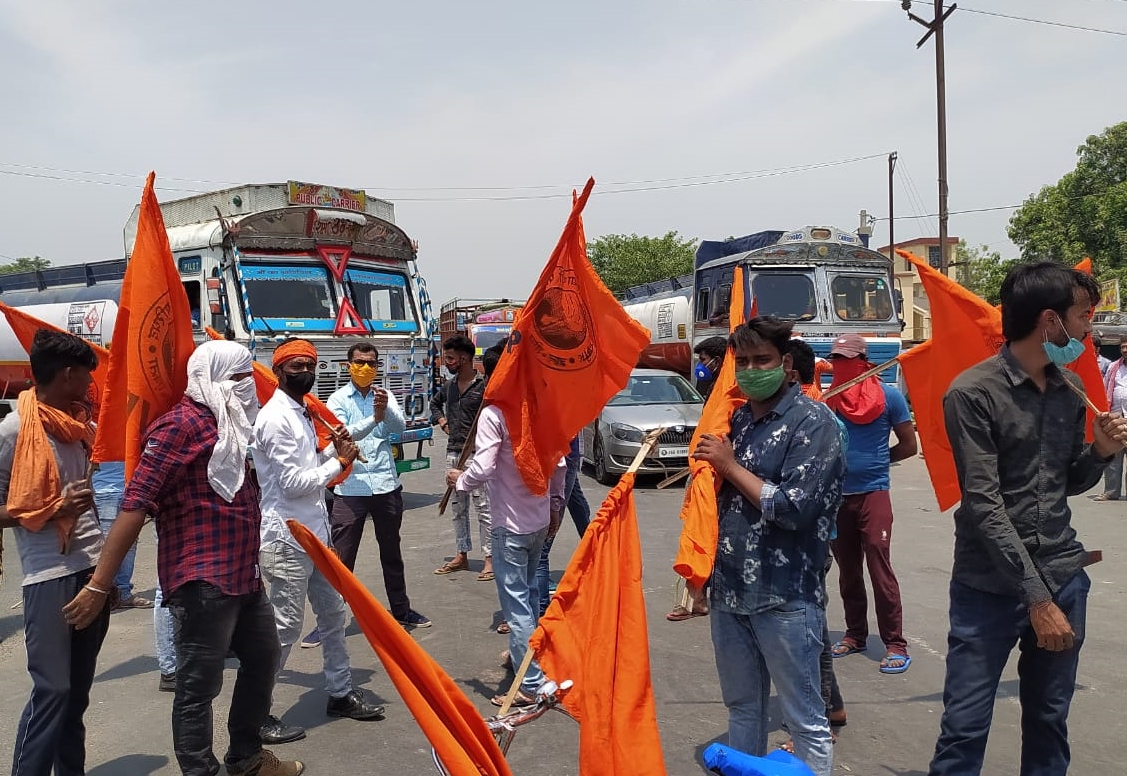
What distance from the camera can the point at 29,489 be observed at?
3307 millimetres

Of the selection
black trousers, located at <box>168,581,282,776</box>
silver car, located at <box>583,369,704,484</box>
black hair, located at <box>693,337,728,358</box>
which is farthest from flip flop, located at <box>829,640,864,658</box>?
silver car, located at <box>583,369,704,484</box>

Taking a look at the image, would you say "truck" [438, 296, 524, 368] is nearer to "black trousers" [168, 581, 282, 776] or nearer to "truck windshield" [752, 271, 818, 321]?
"truck windshield" [752, 271, 818, 321]

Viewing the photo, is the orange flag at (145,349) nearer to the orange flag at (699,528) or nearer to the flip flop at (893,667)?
the orange flag at (699,528)

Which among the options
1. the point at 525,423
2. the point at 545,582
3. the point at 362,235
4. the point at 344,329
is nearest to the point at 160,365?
the point at 525,423

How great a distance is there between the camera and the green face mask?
123 inches

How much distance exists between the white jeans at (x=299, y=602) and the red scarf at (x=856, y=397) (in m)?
3.00

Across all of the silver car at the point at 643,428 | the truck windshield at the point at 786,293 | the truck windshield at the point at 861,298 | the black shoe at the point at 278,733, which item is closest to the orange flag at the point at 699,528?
the black shoe at the point at 278,733

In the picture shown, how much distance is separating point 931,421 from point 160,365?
12.1ft

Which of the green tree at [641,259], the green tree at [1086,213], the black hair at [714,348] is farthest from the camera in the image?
the green tree at [641,259]

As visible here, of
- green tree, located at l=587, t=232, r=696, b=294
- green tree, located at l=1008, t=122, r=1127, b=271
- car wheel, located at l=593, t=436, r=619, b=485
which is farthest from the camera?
green tree, located at l=587, t=232, r=696, b=294

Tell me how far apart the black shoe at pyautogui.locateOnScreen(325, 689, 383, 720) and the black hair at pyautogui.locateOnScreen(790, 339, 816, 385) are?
9.08 ft

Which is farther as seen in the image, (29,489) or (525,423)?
(525,423)

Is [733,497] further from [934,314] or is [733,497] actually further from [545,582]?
[545,582]

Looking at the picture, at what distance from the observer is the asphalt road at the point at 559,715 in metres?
4.02
